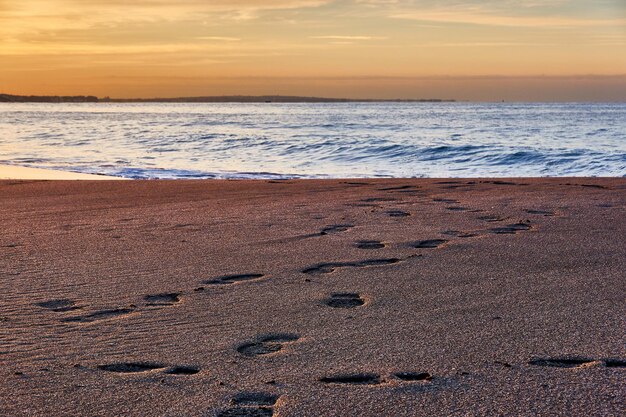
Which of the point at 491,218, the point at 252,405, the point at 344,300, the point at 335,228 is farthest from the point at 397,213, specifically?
the point at 252,405

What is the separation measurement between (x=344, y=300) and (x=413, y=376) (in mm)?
1285

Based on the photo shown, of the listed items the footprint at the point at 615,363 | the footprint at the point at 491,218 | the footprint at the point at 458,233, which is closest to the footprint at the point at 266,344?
the footprint at the point at 615,363

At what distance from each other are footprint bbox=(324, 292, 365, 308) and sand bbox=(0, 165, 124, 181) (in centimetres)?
1092

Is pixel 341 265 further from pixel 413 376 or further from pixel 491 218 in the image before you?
pixel 491 218

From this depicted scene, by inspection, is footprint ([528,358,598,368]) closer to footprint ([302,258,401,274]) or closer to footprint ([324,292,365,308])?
footprint ([324,292,365,308])

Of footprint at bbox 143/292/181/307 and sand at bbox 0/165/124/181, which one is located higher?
footprint at bbox 143/292/181/307

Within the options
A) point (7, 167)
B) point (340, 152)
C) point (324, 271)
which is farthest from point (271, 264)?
point (340, 152)

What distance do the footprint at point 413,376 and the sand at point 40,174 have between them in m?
Result: 12.2

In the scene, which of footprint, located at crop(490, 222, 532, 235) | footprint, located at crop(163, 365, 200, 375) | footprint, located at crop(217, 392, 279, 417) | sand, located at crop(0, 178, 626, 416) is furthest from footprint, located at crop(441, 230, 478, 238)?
footprint, located at crop(217, 392, 279, 417)

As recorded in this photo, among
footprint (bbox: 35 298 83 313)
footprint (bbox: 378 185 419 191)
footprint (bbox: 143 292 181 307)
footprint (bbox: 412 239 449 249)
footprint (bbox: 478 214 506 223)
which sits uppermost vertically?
footprint (bbox: 412 239 449 249)

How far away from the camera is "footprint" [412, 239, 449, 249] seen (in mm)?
6145

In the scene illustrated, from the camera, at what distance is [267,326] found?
13.3ft

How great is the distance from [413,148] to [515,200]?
1604 centimetres

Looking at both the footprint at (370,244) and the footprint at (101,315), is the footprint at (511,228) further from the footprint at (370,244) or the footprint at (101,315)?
the footprint at (101,315)
